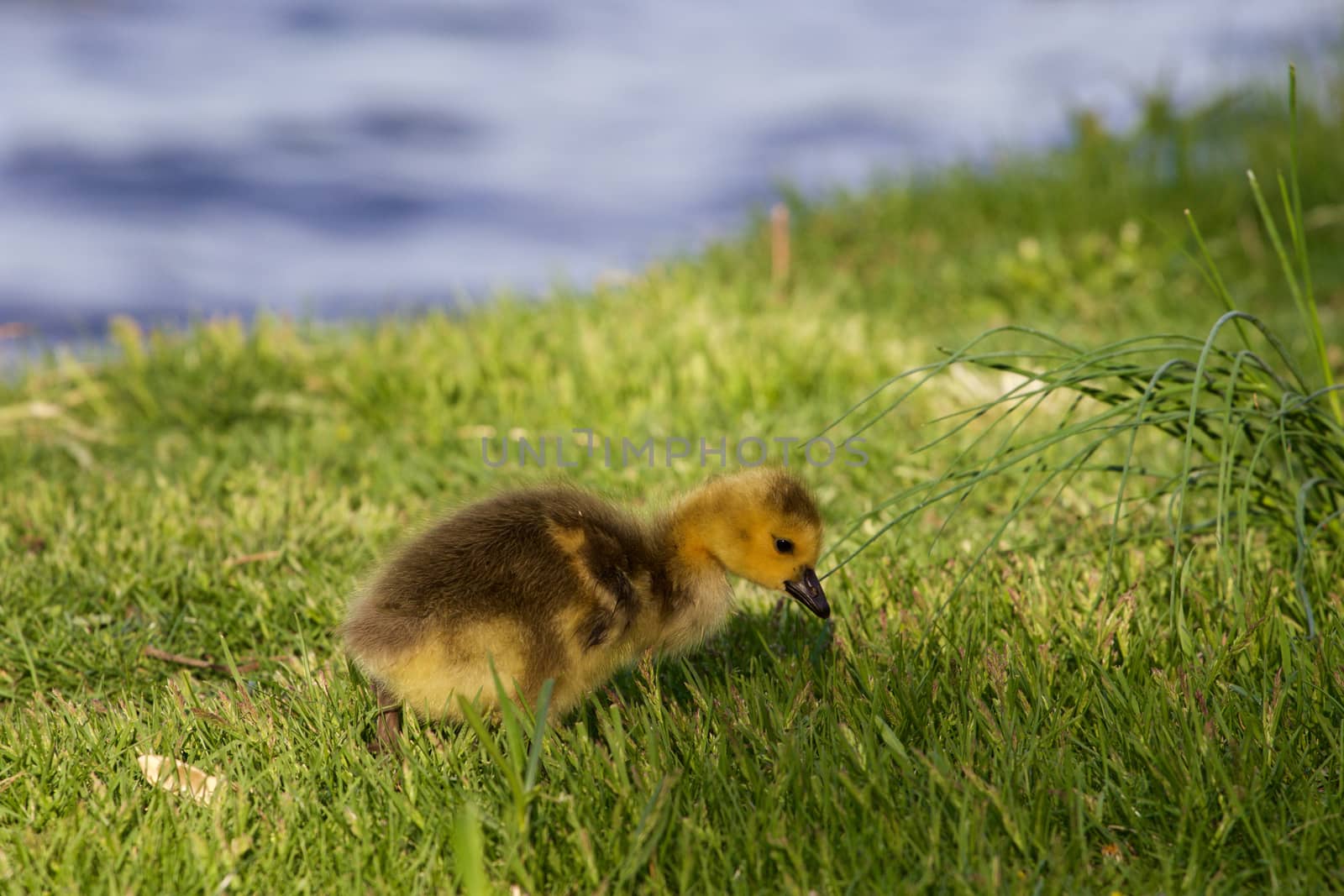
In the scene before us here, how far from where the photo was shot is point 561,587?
3.43 m

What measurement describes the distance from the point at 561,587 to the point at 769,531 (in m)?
0.63

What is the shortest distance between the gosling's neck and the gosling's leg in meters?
0.80

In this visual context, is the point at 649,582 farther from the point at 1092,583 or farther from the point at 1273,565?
the point at 1273,565

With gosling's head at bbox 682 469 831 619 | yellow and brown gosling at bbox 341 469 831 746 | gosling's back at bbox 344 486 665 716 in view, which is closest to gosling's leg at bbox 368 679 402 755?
yellow and brown gosling at bbox 341 469 831 746

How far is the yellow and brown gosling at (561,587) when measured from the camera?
337cm

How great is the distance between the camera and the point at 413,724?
11.4 ft

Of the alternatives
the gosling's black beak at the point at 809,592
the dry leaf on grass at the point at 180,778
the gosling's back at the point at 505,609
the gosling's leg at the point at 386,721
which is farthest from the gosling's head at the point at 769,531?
the dry leaf on grass at the point at 180,778

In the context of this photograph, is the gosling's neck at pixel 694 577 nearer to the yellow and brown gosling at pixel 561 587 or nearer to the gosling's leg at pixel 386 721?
the yellow and brown gosling at pixel 561 587

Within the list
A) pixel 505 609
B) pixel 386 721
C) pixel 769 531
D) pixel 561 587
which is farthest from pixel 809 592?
pixel 386 721

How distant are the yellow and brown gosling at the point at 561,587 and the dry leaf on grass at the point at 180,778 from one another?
48 cm

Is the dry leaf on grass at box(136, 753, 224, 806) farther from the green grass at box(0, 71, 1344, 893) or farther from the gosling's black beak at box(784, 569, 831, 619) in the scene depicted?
the gosling's black beak at box(784, 569, 831, 619)

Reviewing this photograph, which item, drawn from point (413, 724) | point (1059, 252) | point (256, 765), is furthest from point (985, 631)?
point (1059, 252)

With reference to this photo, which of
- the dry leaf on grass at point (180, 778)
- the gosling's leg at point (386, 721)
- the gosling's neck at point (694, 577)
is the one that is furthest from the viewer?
the gosling's neck at point (694, 577)

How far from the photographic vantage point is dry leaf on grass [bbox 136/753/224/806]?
10.8 feet
